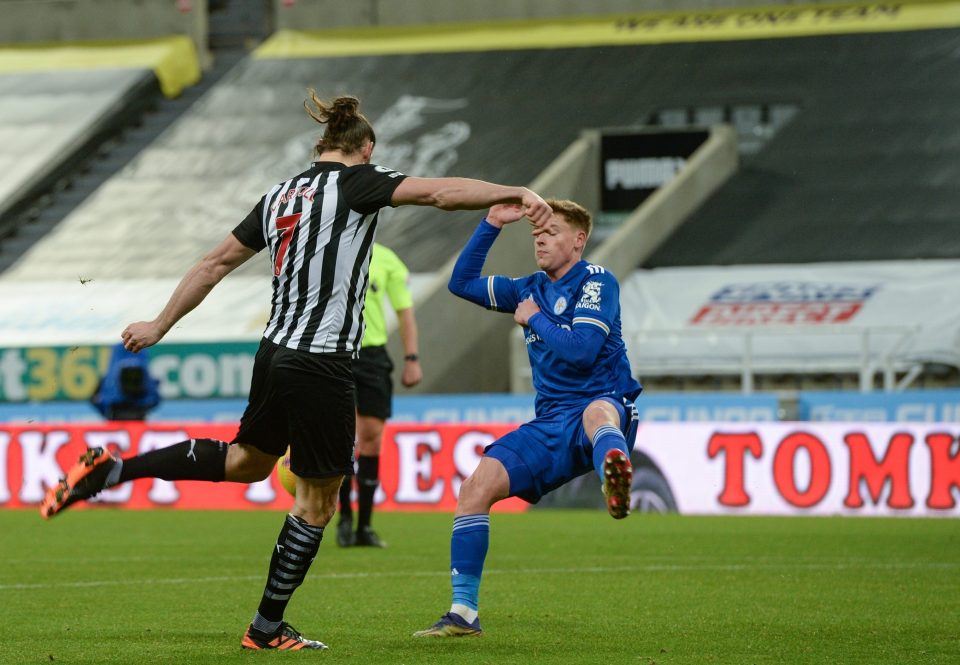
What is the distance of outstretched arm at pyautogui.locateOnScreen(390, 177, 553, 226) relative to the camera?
586cm

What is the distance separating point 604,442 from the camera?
21.1 feet

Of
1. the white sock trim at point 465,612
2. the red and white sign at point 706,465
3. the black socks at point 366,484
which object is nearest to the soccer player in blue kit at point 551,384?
the white sock trim at point 465,612

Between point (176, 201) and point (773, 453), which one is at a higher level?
point (176, 201)

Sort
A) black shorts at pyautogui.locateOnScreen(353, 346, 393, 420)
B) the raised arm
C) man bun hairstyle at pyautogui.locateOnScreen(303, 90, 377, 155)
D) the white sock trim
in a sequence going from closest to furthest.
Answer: man bun hairstyle at pyautogui.locateOnScreen(303, 90, 377, 155), the white sock trim, the raised arm, black shorts at pyautogui.locateOnScreen(353, 346, 393, 420)

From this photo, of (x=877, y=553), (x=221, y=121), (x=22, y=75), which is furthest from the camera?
(x=22, y=75)

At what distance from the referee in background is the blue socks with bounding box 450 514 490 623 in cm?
430

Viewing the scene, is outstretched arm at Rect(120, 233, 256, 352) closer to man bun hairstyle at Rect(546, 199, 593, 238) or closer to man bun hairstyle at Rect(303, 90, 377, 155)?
man bun hairstyle at Rect(303, 90, 377, 155)

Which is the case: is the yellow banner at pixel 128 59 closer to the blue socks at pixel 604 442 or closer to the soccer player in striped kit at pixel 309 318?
the soccer player in striped kit at pixel 309 318

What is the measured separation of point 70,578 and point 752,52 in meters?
19.7

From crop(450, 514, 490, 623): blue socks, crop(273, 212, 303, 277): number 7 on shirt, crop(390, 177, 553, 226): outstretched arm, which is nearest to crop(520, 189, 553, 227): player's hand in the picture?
crop(390, 177, 553, 226): outstretched arm

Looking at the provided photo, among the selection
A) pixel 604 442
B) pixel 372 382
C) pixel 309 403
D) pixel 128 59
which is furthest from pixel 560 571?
pixel 128 59

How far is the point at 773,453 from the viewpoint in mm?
14844

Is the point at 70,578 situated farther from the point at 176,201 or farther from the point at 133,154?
the point at 133,154

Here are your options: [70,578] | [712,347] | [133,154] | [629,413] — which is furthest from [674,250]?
[629,413]
